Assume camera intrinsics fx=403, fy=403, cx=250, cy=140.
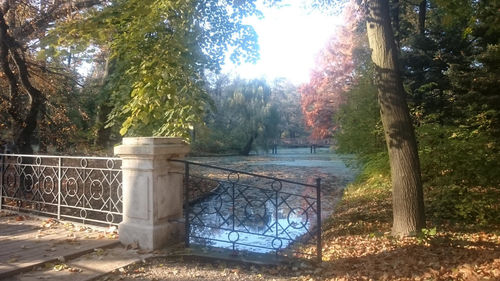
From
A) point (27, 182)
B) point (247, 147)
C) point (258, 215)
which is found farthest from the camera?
point (247, 147)

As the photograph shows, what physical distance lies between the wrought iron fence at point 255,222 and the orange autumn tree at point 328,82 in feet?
75.1

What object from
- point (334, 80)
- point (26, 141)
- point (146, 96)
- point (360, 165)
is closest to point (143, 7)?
point (146, 96)

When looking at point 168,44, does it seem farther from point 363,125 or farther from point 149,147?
point 363,125

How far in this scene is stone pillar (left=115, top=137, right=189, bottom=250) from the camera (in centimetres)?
523

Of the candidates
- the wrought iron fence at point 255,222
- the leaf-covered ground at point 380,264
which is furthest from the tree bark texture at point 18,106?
the leaf-covered ground at point 380,264

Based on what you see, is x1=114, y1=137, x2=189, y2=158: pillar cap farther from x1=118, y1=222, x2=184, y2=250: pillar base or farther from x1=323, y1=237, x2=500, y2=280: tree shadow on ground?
x1=323, y1=237, x2=500, y2=280: tree shadow on ground

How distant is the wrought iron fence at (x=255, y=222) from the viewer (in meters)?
5.33

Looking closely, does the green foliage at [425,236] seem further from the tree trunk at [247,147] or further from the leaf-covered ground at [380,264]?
the tree trunk at [247,147]

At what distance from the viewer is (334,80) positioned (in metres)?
36.7

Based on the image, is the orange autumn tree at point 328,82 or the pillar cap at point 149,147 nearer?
the pillar cap at point 149,147

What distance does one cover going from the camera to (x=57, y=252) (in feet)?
16.4


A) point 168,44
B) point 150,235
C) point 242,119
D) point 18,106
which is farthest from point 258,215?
point 242,119

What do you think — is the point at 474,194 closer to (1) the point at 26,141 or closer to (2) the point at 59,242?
(2) the point at 59,242

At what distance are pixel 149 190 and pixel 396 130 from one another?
3776mm
